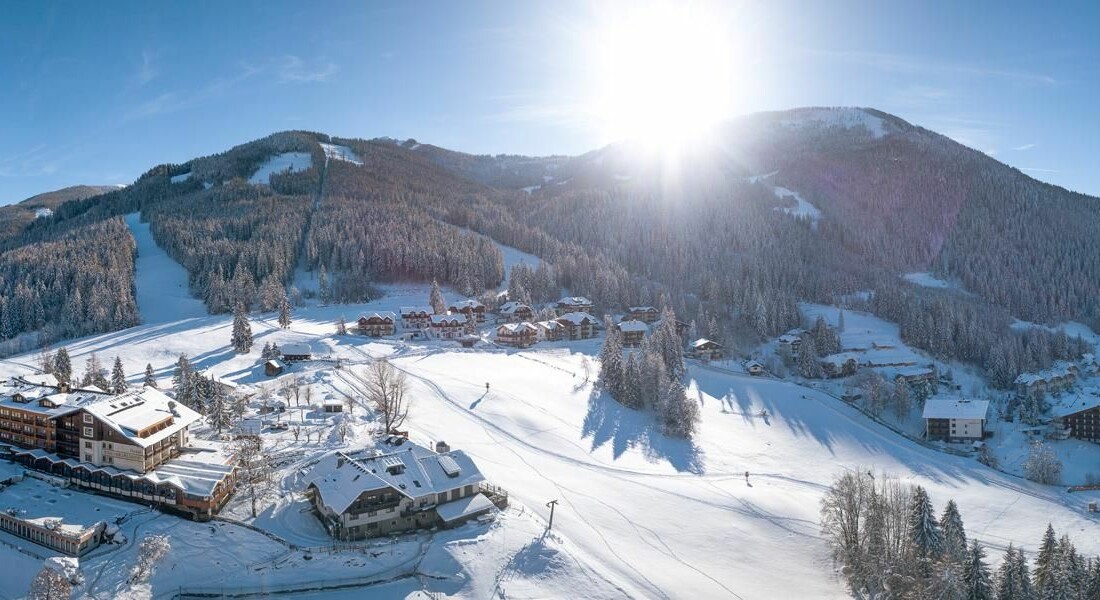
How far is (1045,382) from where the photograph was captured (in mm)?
79250

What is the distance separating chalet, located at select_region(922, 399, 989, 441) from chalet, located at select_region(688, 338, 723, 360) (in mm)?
25292

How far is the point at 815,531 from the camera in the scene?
39562 millimetres

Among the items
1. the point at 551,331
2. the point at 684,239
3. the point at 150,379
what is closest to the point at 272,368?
the point at 150,379

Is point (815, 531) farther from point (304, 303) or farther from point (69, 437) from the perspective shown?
point (304, 303)

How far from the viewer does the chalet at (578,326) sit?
3578 inches

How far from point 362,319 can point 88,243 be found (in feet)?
209

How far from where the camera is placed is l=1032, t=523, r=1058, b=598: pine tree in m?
29.0

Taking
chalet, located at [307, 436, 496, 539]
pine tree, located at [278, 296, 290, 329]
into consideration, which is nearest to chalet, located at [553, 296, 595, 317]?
pine tree, located at [278, 296, 290, 329]

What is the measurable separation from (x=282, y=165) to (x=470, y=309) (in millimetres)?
114707

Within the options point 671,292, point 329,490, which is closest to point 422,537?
point 329,490

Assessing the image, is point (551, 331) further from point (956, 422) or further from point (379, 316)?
point (956, 422)

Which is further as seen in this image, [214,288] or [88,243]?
[88,243]

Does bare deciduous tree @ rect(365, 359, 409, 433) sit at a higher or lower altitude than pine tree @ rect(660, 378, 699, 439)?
higher

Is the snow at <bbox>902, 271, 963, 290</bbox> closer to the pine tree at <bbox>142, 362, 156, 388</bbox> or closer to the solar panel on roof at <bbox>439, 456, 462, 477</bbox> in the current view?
the solar panel on roof at <bbox>439, 456, 462, 477</bbox>
